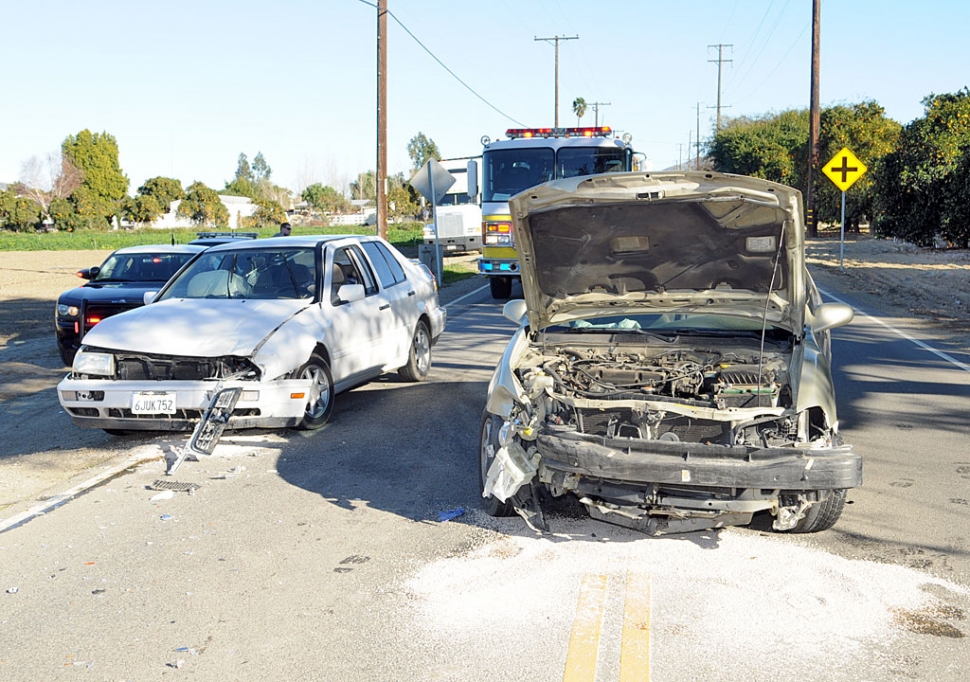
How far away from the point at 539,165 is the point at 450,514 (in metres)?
12.6

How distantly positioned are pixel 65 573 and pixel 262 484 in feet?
5.68

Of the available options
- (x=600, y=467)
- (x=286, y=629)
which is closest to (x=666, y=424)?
(x=600, y=467)

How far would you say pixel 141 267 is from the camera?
42.8ft

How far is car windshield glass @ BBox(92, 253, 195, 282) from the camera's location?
1290 centimetres

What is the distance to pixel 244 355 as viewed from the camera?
7.38 metres

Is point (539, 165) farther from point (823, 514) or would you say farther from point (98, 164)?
point (98, 164)

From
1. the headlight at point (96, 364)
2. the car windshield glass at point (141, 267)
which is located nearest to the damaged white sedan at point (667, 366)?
the headlight at point (96, 364)

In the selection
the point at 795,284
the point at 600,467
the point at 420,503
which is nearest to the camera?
the point at 600,467

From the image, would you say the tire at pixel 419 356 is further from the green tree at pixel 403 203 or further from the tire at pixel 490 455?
the green tree at pixel 403 203

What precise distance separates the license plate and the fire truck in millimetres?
10765

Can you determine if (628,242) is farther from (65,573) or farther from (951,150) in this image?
(951,150)

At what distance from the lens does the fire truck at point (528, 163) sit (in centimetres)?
1734

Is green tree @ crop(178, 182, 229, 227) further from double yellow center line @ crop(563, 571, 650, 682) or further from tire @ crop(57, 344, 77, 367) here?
double yellow center line @ crop(563, 571, 650, 682)

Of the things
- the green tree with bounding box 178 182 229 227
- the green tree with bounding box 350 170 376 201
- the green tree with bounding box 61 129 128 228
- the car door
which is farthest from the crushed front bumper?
the green tree with bounding box 350 170 376 201
